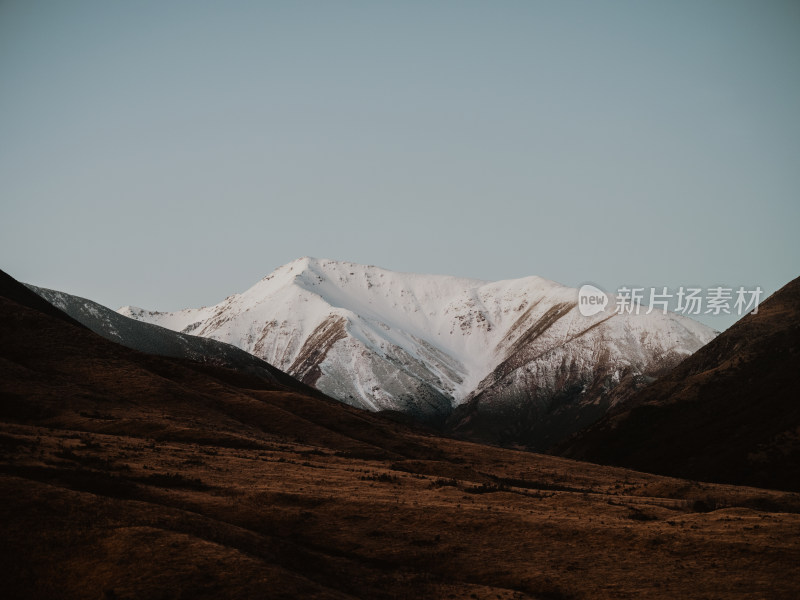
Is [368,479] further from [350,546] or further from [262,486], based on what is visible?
[350,546]

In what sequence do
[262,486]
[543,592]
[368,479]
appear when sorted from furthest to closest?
[368,479], [262,486], [543,592]

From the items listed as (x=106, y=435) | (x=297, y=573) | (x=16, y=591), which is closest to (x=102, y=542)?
(x=16, y=591)

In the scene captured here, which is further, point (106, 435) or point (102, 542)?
point (106, 435)

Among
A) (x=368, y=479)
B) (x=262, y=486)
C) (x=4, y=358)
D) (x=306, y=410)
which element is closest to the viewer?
(x=262, y=486)

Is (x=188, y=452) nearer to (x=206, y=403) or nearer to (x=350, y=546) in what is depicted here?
(x=350, y=546)

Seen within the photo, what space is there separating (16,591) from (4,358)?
88090 millimetres

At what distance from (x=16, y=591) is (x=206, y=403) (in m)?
91.7

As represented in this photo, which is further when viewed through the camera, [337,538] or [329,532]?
[329,532]

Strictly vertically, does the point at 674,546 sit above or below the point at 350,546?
above

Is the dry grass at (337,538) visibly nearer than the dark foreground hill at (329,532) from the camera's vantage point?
Yes

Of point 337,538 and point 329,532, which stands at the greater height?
point 329,532

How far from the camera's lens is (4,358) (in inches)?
4498

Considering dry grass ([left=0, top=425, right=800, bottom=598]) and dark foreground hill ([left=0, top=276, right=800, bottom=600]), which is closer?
dry grass ([left=0, top=425, right=800, bottom=598])

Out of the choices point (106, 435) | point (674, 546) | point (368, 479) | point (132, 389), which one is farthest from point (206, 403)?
point (674, 546)
